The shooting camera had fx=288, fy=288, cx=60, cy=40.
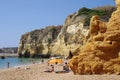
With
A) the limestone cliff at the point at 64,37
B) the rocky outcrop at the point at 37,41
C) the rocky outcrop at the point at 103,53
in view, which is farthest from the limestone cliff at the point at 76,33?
the rocky outcrop at the point at 103,53

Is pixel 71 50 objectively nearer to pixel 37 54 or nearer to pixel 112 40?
pixel 37 54

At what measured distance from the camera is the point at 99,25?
19.4 meters

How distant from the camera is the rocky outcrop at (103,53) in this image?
17.6m

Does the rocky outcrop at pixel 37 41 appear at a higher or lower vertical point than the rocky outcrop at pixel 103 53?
higher

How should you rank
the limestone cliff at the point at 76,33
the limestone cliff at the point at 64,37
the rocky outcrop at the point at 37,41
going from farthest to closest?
the rocky outcrop at the point at 37,41
the limestone cliff at the point at 64,37
the limestone cliff at the point at 76,33

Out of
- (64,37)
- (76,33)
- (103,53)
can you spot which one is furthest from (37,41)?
(103,53)

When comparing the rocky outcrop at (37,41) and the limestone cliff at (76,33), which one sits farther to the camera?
the rocky outcrop at (37,41)

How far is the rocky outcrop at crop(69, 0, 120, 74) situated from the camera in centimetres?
1756

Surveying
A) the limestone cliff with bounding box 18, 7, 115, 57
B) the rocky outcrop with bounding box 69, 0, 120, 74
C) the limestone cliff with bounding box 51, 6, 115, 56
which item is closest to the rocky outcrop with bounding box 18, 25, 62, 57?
the limestone cliff with bounding box 18, 7, 115, 57

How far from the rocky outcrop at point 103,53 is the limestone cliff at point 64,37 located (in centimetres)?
2871

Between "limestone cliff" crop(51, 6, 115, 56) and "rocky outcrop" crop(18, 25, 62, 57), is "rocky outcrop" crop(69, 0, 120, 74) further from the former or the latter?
"rocky outcrop" crop(18, 25, 62, 57)

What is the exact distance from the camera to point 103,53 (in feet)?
59.0

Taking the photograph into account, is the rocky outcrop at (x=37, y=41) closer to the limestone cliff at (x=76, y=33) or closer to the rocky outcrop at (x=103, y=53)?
the limestone cliff at (x=76, y=33)

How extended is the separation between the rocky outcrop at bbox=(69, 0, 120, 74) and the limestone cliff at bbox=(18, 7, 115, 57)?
1130 inches
